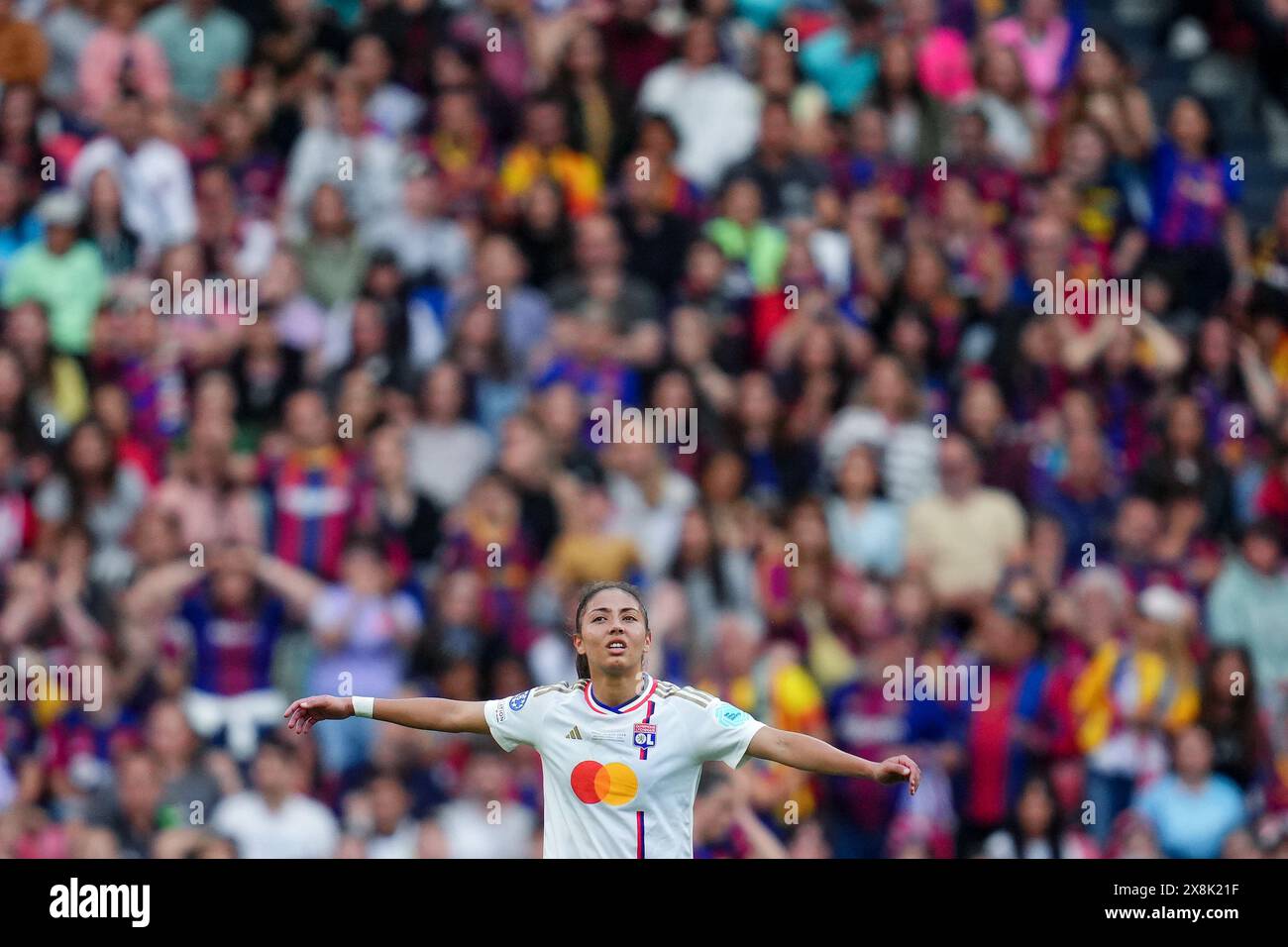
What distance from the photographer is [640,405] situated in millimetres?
15023

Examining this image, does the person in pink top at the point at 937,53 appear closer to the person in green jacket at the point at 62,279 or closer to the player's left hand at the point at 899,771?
the person in green jacket at the point at 62,279

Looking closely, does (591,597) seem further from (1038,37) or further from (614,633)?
(1038,37)

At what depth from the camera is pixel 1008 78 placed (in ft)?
54.7

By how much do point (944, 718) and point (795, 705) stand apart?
72cm

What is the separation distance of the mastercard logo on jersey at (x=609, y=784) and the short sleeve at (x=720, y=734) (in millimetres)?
232

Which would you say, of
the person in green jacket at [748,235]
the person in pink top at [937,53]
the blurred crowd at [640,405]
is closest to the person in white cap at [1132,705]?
the blurred crowd at [640,405]

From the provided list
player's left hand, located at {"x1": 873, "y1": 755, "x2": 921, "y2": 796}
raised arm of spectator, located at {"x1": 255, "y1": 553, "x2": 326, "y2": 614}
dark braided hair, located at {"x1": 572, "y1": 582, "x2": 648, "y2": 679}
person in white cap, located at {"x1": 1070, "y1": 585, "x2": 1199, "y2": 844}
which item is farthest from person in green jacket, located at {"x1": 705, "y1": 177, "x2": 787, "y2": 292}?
player's left hand, located at {"x1": 873, "y1": 755, "x2": 921, "y2": 796}

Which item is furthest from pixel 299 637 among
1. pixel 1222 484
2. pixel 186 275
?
pixel 1222 484

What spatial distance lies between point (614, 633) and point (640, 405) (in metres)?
5.98

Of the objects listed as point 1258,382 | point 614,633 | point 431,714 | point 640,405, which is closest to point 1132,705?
point 1258,382

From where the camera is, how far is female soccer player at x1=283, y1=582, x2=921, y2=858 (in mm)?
9133

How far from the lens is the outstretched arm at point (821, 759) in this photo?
8586 mm

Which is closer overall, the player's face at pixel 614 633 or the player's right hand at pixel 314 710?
the player's right hand at pixel 314 710
